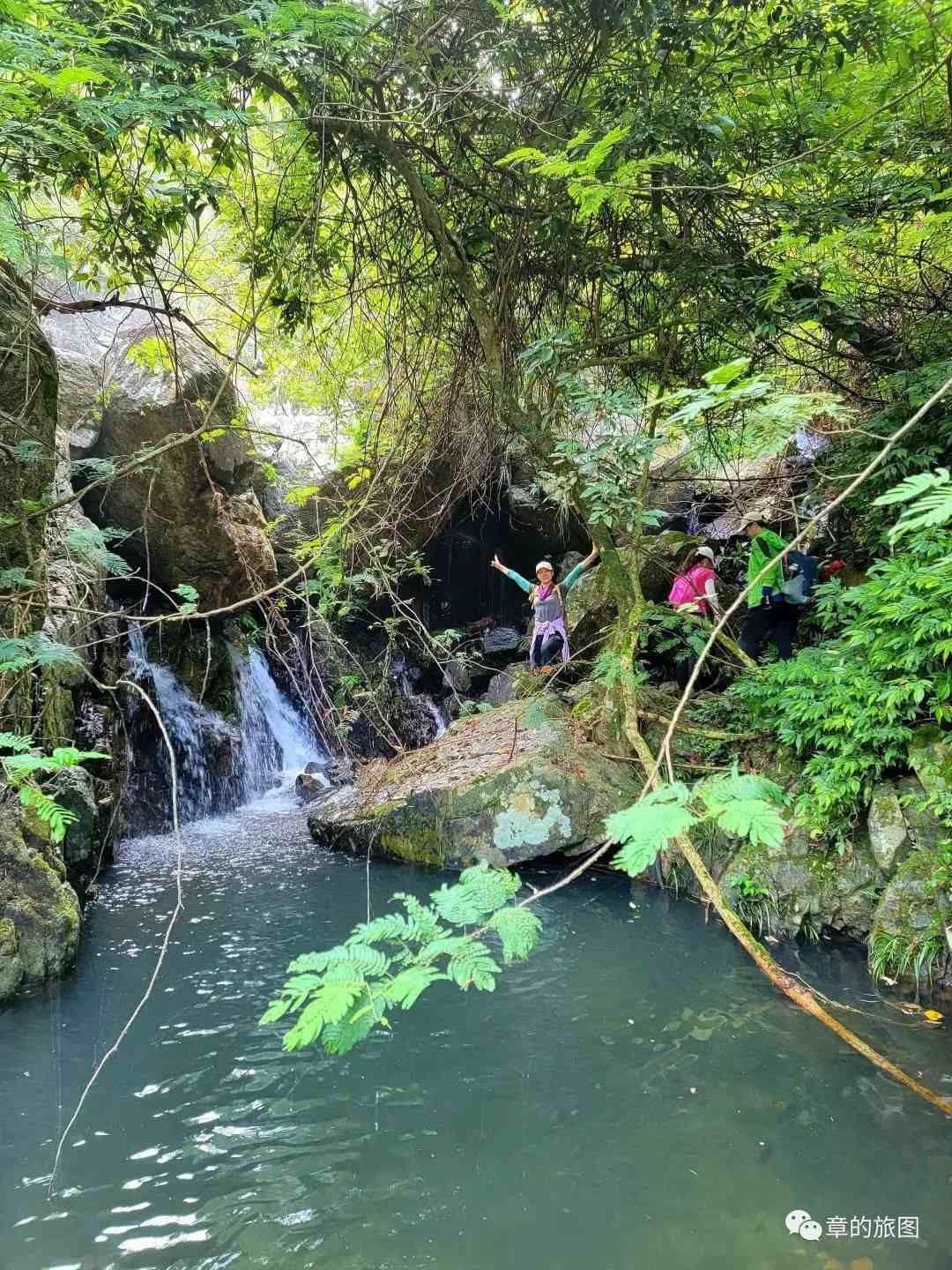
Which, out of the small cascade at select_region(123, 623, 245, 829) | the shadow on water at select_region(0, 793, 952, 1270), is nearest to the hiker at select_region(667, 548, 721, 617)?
the shadow on water at select_region(0, 793, 952, 1270)

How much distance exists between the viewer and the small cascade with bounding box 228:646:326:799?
11.4 m

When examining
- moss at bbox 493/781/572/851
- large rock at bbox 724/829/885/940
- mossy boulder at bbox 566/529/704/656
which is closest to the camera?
large rock at bbox 724/829/885/940

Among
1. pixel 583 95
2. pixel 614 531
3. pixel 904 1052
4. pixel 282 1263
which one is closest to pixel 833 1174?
pixel 904 1052

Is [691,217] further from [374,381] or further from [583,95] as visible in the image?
[374,381]

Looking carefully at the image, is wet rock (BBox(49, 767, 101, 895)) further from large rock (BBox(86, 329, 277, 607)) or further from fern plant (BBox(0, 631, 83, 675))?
large rock (BBox(86, 329, 277, 607))

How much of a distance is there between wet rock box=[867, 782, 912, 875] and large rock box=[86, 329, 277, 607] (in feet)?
23.7

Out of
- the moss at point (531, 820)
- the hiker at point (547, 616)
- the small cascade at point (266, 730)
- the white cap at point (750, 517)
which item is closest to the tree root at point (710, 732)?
the moss at point (531, 820)

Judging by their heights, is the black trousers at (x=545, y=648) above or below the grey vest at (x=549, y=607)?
below

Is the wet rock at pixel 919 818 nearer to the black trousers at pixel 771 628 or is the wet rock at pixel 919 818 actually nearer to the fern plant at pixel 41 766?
the black trousers at pixel 771 628

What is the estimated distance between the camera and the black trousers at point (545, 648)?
862 centimetres

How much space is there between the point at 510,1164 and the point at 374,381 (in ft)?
20.9

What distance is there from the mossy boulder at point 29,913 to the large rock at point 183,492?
4647mm

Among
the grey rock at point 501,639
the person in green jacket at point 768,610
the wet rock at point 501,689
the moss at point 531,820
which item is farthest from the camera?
the grey rock at point 501,639

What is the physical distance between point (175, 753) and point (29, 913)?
5.36 metres
